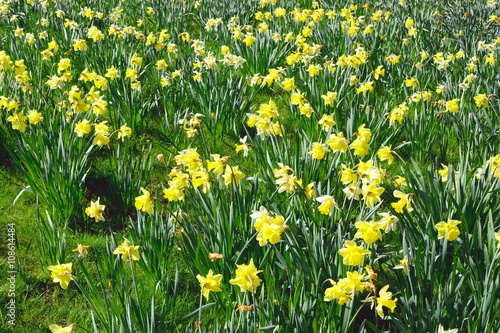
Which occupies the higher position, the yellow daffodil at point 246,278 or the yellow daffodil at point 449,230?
the yellow daffodil at point 449,230

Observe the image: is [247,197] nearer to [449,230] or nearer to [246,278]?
[246,278]

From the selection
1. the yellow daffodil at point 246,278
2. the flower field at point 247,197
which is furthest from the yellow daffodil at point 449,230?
the yellow daffodil at point 246,278

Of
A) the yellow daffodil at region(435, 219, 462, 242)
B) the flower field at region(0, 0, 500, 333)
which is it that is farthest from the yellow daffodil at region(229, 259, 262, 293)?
the yellow daffodil at region(435, 219, 462, 242)

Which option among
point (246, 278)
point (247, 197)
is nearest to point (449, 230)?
point (246, 278)

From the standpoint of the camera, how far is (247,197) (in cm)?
252

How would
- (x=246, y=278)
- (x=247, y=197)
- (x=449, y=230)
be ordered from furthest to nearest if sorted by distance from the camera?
(x=247, y=197)
(x=449, y=230)
(x=246, y=278)

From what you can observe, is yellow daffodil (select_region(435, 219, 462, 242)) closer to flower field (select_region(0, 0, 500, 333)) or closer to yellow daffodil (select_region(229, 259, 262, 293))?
flower field (select_region(0, 0, 500, 333))

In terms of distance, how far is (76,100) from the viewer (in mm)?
3234

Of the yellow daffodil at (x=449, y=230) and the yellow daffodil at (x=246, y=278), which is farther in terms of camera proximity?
the yellow daffodil at (x=449, y=230)

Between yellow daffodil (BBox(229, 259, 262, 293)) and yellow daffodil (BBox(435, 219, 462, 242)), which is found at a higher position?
yellow daffodil (BBox(435, 219, 462, 242))

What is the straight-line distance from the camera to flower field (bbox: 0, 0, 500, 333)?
78.3 inches

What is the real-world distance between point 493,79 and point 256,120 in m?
2.30

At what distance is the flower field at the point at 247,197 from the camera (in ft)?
6.53

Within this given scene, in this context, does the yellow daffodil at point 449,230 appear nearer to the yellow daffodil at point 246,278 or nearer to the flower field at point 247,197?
the flower field at point 247,197
